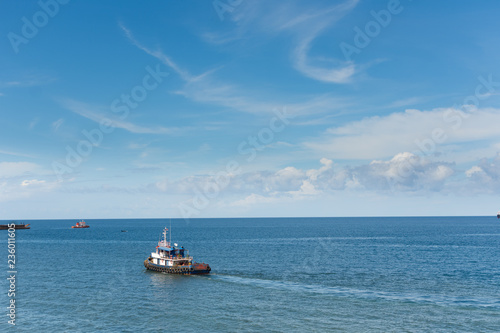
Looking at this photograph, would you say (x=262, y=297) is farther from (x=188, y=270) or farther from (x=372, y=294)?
(x=188, y=270)

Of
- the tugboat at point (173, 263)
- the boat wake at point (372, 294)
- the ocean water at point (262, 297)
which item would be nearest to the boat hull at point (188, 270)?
the tugboat at point (173, 263)

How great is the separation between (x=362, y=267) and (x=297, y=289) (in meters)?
33.2

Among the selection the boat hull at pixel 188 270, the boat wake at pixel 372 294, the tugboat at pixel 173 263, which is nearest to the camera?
the boat wake at pixel 372 294

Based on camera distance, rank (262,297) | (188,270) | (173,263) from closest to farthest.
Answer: (262,297)
(188,270)
(173,263)

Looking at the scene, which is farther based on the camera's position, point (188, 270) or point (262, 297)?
point (188, 270)

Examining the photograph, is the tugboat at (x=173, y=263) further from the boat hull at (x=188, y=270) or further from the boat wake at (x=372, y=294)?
the boat wake at (x=372, y=294)

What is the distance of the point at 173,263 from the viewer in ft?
291

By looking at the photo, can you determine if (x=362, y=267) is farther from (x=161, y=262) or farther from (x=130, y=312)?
(x=130, y=312)

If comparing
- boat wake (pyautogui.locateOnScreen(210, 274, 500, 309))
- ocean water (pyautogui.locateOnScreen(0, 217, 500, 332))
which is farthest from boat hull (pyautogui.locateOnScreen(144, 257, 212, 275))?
boat wake (pyautogui.locateOnScreen(210, 274, 500, 309))

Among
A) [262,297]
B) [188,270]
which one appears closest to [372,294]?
Answer: [262,297]

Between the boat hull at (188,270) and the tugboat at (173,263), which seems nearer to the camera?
the boat hull at (188,270)

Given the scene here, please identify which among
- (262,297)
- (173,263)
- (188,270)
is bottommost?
(262,297)

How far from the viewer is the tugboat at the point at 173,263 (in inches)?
3339

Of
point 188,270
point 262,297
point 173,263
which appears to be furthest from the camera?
point 173,263
